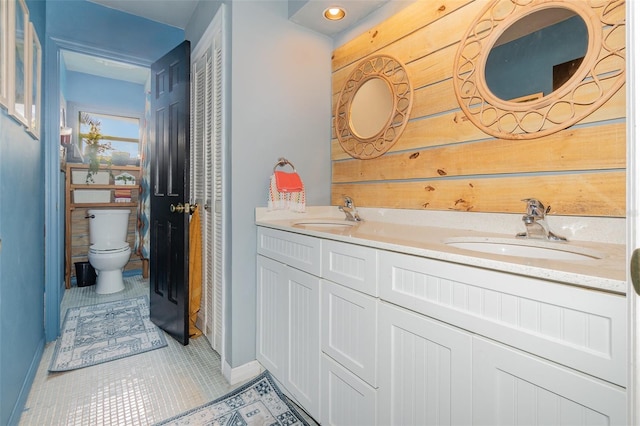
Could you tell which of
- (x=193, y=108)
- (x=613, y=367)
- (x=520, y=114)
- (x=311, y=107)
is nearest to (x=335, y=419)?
(x=613, y=367)

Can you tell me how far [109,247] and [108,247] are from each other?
1 centimetres

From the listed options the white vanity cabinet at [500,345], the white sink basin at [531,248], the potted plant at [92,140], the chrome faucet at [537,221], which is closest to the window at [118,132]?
the potted plant at [92,140]

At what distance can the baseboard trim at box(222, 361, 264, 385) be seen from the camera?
1.77 metres

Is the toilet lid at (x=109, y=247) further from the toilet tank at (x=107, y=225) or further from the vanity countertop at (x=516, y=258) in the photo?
the vanity countertop at (x=516, y=258)

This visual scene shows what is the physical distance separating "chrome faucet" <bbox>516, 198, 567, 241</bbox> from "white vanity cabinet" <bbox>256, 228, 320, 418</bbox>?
82cm

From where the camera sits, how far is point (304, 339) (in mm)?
1442

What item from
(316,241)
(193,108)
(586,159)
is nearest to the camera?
(586,159)

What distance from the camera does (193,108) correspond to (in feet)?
7.73

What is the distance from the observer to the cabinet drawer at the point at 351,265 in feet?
3.67

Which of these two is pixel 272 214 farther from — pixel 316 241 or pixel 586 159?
pixel 586 159

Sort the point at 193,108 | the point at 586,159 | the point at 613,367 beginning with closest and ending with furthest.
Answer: the point at 613,367 < the point at 586,159 < the point at 193,108

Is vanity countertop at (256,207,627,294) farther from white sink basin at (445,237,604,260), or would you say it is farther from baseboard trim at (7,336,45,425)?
baseboard trim at (7,336,45,425)

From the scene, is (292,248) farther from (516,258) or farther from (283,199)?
(516,258)

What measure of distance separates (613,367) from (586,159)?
79 cm
